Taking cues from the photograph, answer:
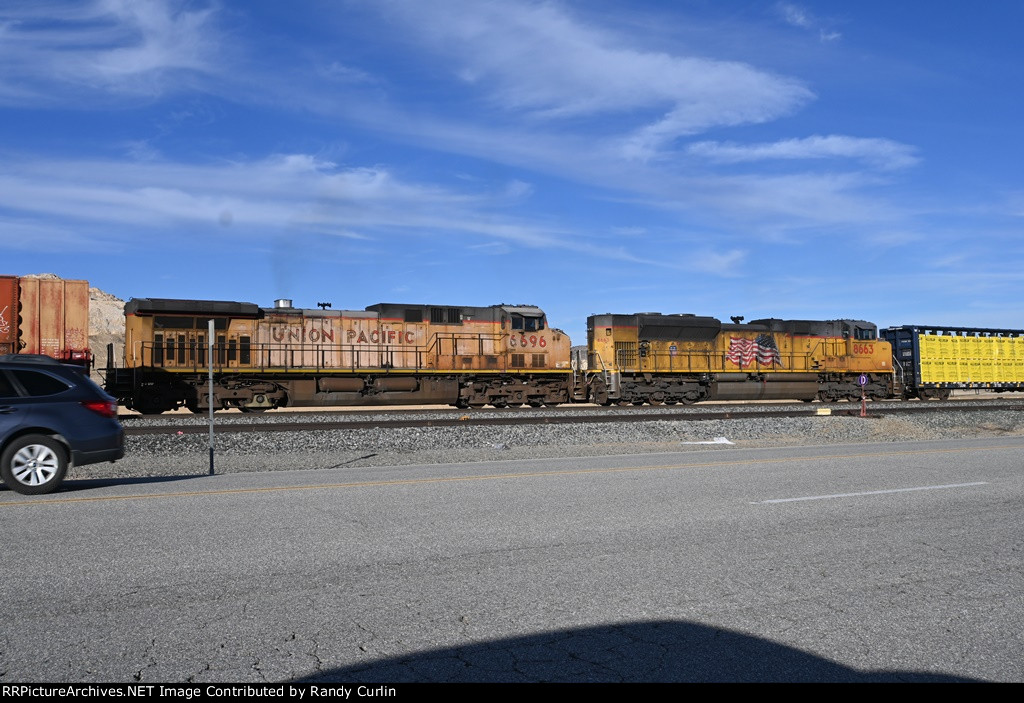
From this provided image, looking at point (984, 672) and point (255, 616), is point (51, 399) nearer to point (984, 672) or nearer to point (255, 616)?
point (255, 616)

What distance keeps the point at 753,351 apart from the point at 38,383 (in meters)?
29.9

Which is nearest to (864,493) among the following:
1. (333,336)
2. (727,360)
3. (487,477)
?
(487,477)

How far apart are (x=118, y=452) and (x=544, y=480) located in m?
5.37

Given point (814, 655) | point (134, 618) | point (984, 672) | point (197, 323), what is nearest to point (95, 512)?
point (134, 618)

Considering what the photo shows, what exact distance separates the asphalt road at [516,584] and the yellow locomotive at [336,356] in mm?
16784

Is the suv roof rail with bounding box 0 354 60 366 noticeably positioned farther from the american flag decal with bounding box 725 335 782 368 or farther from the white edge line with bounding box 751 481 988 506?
the american flag decal with bounding box 725 335 782 368

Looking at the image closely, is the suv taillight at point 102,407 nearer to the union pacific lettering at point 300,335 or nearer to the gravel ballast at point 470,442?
the gravel ballast at point 470,442

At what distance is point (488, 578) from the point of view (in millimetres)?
5148

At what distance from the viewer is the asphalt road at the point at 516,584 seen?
370 centimetres

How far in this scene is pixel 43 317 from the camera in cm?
2230

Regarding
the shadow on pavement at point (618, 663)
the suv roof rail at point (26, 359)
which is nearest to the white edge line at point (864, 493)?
the shadow on pavement at point (618, 663)

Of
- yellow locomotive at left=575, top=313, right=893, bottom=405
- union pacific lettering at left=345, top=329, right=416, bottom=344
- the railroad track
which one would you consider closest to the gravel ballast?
the railroad track

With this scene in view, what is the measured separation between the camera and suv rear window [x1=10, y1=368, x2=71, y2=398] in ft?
31.5

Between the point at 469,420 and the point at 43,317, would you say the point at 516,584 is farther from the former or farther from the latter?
the point at 43,317
